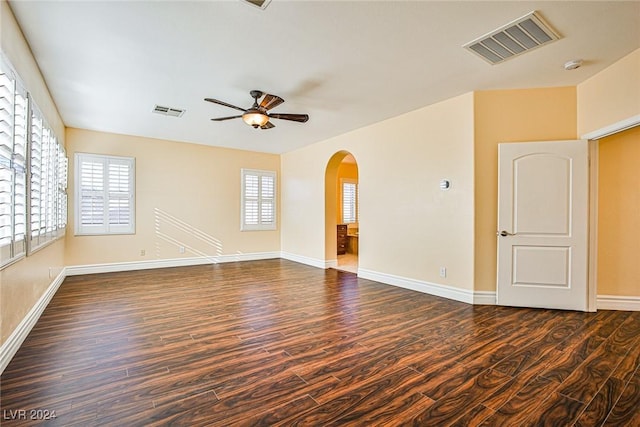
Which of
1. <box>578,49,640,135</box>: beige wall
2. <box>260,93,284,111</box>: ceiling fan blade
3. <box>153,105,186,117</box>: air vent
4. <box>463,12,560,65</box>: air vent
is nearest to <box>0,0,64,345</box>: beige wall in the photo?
<box>153,105,186,117</box>: air vent

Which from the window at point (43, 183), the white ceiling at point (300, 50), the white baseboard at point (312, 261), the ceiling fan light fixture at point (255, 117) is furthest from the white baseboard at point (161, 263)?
the ceiling fan light fixture at point (255, 117)

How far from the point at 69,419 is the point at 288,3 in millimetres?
3039

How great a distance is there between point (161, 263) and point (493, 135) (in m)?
6.44

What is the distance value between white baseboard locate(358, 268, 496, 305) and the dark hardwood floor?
0.17m

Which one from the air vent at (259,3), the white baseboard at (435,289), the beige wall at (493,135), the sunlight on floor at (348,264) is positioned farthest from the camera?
the sunlight on floor at (348,264)

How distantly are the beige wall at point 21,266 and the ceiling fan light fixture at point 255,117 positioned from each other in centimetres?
203

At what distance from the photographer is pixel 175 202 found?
6.63 meters

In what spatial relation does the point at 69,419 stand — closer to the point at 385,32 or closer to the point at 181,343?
the point at 181,343

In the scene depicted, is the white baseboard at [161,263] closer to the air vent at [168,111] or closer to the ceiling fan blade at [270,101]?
the air vent at [168,111]

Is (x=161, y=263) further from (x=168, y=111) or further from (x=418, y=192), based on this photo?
(x=418, y=192)

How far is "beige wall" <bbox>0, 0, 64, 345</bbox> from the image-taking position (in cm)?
232

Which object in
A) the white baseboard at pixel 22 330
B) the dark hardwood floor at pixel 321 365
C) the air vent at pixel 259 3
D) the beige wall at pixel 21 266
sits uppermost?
the air vent at pixel 259 3

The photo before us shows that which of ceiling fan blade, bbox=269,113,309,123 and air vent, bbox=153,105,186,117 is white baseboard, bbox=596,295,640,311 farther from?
air vent, bbox=153,105,186,117

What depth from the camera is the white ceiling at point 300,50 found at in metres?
2.39
